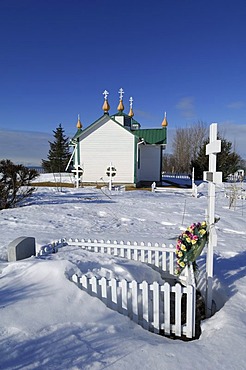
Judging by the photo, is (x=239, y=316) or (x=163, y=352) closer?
(x=163, y=352)

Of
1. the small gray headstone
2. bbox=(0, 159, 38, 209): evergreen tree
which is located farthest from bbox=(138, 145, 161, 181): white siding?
the small gray headstone

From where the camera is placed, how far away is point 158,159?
2030 centimetres

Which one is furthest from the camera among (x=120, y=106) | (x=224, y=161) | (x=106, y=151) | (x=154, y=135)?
(x=224, y=161)

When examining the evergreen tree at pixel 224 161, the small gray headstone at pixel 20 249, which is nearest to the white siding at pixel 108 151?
the evergreen tree at pixel 224 161

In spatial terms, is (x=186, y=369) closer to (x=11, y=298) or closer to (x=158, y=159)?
(x=11, y=298)

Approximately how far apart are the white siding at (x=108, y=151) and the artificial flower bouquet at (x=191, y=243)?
1422cm

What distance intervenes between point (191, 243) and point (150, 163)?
17194mm

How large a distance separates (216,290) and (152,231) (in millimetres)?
3078

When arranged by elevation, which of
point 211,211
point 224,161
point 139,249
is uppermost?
point 224,161

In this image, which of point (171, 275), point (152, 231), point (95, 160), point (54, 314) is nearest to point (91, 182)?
point (95, 160)

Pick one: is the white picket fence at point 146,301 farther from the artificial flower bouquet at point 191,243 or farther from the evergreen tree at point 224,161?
the evergreen tree at point 224,161

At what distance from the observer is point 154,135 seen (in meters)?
20.2

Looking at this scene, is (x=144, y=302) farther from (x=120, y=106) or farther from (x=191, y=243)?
(x=120, y=106)

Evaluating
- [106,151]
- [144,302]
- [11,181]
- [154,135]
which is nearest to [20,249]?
[144,302]
